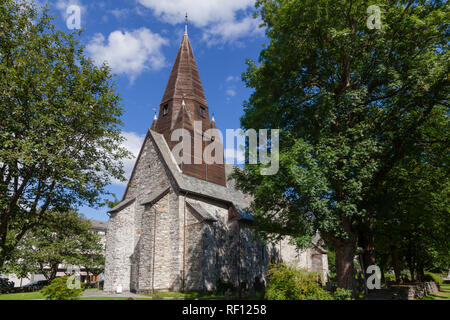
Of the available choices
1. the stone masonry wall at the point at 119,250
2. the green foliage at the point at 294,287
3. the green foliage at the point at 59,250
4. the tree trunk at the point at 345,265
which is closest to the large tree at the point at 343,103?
the tree trunk at the point at 345,265

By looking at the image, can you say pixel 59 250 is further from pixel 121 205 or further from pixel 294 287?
pixel 294 287

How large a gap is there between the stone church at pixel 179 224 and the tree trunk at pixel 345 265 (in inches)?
162

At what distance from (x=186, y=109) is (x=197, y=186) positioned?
754 cm

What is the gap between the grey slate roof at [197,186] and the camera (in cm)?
2262

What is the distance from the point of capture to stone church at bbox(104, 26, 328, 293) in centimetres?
2008


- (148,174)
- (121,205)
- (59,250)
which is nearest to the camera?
(121,205)

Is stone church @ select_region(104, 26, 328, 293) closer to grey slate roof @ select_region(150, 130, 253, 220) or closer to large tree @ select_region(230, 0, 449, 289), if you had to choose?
grey slate roof @ select_region(150, 130, 253, 220)

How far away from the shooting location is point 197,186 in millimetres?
23781

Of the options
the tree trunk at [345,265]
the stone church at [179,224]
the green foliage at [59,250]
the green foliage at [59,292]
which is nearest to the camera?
the green foliage at [59,292]

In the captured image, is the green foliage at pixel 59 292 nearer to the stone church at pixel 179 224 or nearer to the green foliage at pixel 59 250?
the stone church at pixel 179 224

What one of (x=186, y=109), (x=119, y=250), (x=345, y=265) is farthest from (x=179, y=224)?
(x=345, y=265)

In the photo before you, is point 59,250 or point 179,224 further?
point 59,250
